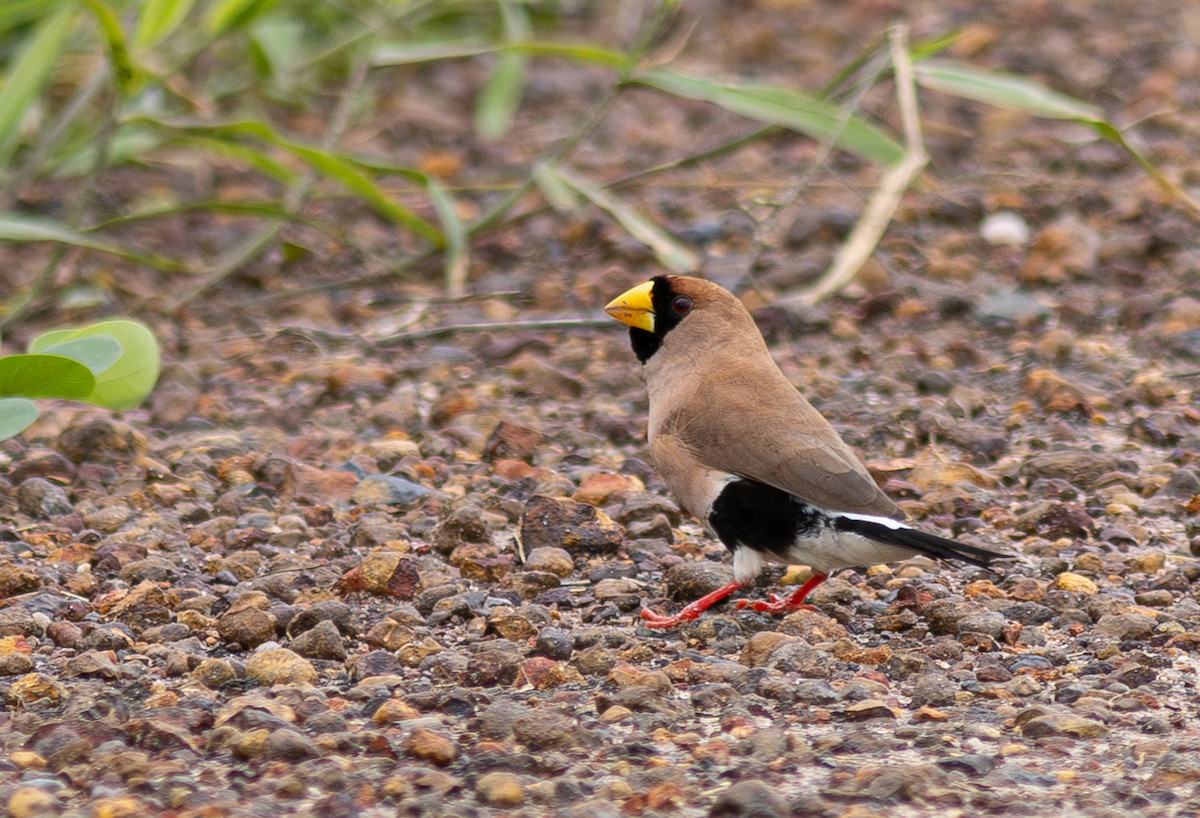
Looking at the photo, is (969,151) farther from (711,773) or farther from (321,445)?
(711,773)

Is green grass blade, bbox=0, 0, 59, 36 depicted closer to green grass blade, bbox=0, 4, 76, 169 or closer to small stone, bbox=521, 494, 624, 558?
green grass blade, bbox=0, 4, 76, 169

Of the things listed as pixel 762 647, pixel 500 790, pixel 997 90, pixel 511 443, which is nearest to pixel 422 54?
pixel 511 443

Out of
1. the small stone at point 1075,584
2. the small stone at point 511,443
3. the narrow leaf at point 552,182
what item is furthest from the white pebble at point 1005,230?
the small stone at point 1075,584

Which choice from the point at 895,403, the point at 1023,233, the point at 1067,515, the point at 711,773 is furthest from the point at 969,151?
the point at 711,773

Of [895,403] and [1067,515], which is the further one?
[895,403]

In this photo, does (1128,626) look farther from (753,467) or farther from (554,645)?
(554,645)

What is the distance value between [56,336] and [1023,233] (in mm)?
3528

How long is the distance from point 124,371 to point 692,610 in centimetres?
131

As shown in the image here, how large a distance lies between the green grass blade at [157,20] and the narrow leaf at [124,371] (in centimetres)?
122

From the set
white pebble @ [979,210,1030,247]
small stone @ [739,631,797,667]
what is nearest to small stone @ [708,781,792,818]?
small stone @ [739,631,797,667]

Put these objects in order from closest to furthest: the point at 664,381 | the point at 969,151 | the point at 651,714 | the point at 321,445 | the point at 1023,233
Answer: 1. the point at 651,714
2. the point at 664,381
3. the point at 321,445
4. the point at 1023,233
5. the point at 969,151

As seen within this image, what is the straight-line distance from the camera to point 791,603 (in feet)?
11.7

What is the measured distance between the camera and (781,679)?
3.07 meters

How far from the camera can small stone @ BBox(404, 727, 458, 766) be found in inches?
105
